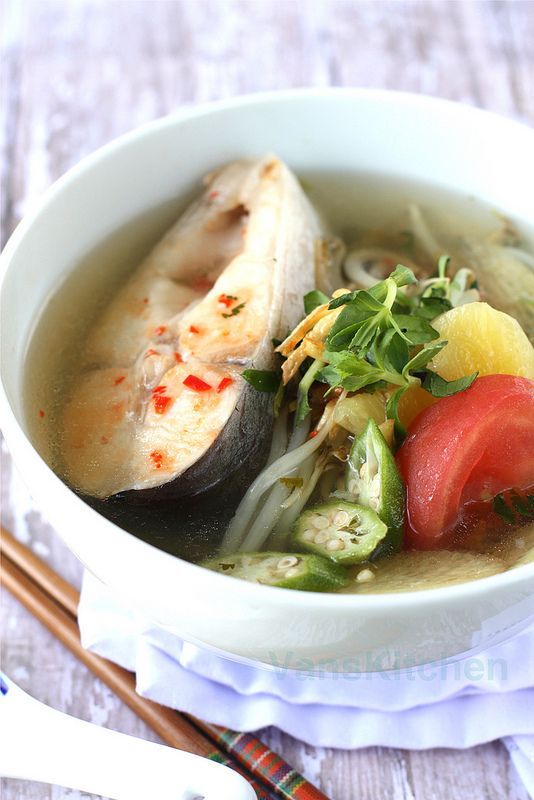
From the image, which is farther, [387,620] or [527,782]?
[527,782]

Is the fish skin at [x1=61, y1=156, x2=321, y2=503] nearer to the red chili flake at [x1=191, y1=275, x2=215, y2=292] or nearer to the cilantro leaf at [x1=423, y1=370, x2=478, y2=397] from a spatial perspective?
the red chili flake at [x1=191, y1=275, x2=215, y2=292]

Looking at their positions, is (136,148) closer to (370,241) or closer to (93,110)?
(370,241)

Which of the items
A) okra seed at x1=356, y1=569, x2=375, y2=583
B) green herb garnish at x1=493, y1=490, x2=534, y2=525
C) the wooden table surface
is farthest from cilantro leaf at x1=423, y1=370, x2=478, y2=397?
the wooden table surface

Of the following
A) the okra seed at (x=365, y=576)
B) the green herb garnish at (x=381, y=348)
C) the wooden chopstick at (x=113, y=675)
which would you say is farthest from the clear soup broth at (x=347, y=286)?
the wooden chopstick at (x=113, y=675)

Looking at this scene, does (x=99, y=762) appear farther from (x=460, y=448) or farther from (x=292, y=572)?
(x=460, y=448)

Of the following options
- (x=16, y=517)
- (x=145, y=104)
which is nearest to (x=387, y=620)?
(x=16, y=517)

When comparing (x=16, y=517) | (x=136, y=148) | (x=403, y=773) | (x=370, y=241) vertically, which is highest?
(x=136, y=148)

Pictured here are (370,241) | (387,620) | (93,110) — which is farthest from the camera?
(93,110)

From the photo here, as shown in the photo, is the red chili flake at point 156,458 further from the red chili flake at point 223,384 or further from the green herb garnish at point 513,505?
the green herb garnish at point 513,505
